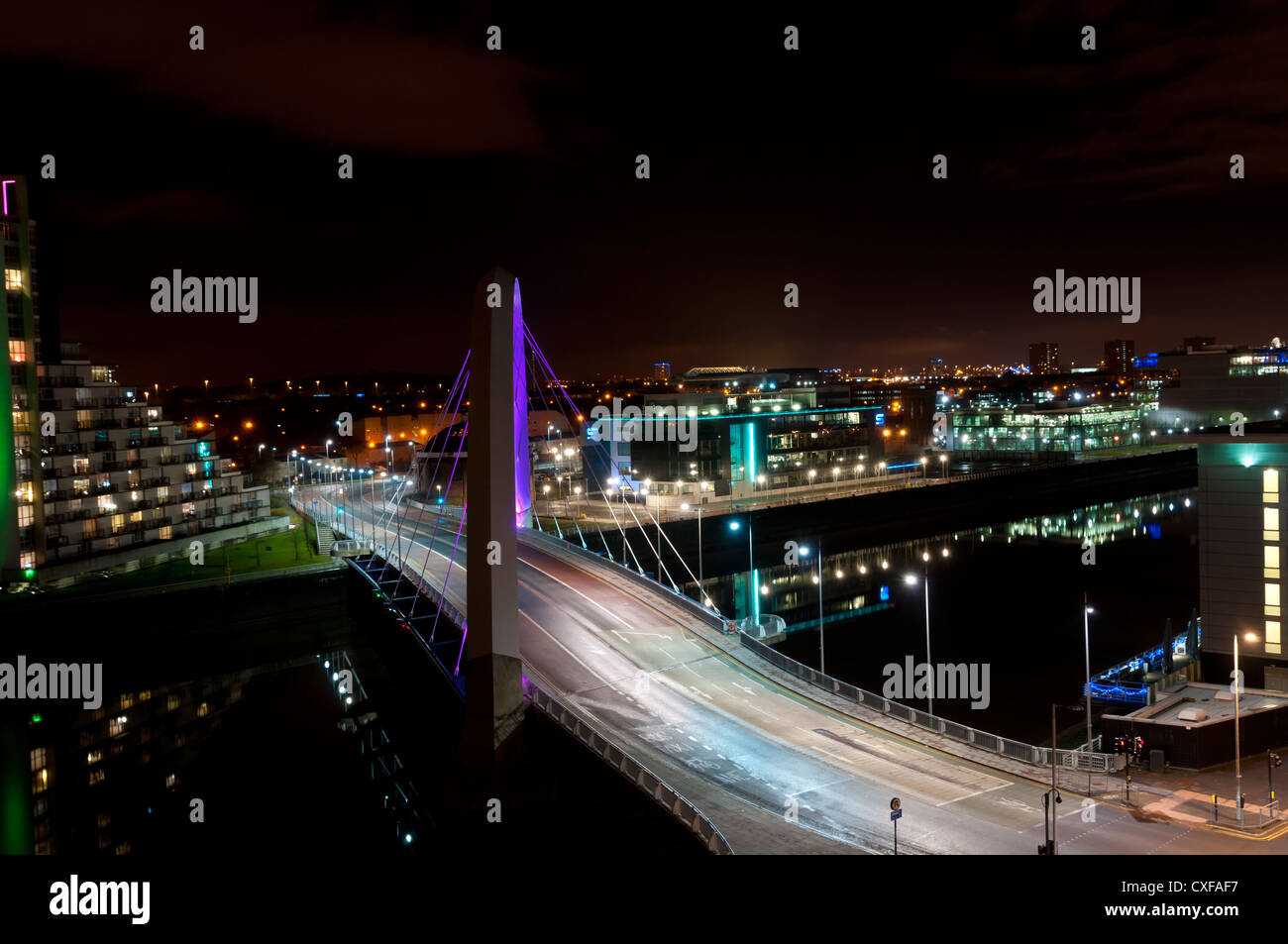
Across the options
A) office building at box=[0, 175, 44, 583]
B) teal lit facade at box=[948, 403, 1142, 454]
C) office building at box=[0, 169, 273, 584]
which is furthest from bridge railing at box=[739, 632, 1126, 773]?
teal lit facade at box=[948, 403, 1142, 454]

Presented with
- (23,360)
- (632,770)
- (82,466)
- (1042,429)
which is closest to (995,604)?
(632,770)

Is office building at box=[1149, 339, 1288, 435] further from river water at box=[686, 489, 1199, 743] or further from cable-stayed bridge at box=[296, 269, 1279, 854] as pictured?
cable-stayed bridge at box=[296, 269, 1279, 854]

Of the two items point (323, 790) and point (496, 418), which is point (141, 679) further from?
point (496, 418)

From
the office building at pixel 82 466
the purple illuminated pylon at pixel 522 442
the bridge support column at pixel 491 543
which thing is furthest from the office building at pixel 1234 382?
the office building at pixel 82 466

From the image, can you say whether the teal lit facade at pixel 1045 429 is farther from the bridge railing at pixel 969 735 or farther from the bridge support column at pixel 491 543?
the bridge support column at pixel 491 543

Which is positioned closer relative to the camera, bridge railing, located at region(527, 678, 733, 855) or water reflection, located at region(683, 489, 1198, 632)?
bridge railing, located at region(527, 678, 733, 855)
